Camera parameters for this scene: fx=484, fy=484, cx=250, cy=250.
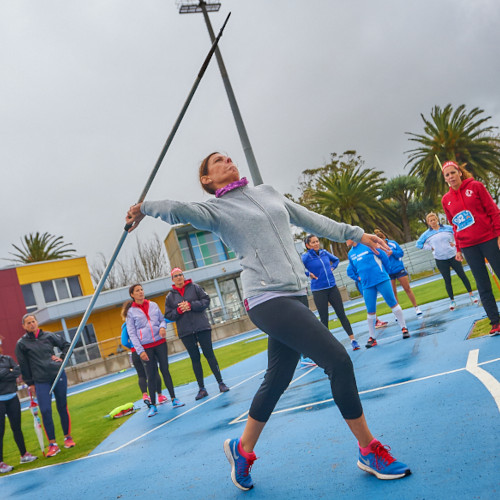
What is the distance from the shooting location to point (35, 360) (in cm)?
636

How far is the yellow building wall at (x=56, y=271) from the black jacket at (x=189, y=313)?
2990cm

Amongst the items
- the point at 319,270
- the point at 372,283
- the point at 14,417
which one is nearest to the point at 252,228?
the point at 319,270

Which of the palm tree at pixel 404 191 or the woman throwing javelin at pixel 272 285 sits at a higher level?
the palm tree at pixel 404 191

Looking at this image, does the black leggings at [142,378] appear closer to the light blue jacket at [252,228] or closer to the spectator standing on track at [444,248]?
the spectator standing on track at [444,248]

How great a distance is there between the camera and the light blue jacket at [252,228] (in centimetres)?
276

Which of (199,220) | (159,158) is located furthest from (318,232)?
(159,158)

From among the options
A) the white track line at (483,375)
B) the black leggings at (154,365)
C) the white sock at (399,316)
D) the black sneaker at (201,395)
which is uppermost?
the black leggings at (154,365)

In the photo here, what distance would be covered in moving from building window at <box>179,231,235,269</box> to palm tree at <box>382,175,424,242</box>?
586 inches

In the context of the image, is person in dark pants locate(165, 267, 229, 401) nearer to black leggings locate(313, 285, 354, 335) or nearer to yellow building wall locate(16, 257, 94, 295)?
black leggings locate(313, 285, 354, 335)

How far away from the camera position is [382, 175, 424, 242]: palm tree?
41.9 m

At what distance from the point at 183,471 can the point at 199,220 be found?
7.55ft

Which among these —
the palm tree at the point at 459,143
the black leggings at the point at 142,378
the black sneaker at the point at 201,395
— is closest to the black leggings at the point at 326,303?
the black sneaker at the point at 201,395

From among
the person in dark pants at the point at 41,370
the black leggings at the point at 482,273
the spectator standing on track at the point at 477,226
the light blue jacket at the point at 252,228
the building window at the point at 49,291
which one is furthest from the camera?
the building window at the point at 49,291

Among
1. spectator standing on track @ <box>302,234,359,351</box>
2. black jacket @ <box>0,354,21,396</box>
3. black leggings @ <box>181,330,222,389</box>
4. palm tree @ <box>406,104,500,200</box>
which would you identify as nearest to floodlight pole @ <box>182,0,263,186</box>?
spectator standing on track @ <box>302,234,359,351</box>
